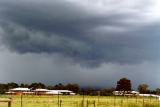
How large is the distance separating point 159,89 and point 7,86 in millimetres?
77970

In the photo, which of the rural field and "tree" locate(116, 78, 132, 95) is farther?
"tree" locate(116, 78, 132, 95)

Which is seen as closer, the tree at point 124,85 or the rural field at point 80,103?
the rural field at point 80,103

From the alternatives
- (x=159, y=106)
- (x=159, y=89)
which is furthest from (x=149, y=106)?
(x=159, y=89)

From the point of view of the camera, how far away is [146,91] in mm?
197125

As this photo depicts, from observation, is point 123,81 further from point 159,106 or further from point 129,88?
point 159,106

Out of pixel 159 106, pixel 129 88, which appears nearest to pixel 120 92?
pixel 129 88

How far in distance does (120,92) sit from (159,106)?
12215 centimetres

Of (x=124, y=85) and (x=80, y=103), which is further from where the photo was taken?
(x=124, y=85)

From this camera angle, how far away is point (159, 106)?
49.2 metres

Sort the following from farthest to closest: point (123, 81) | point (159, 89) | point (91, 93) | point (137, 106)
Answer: point (159, 89) → point (123, 81) → point (91, 93) → point (137, 106)

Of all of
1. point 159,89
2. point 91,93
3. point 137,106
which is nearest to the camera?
point 137,106

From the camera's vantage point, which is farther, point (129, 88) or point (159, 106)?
point (129, 88)

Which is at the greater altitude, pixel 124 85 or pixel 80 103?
pixel 124 85

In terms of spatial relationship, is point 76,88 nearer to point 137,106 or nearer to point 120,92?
point 120,92
